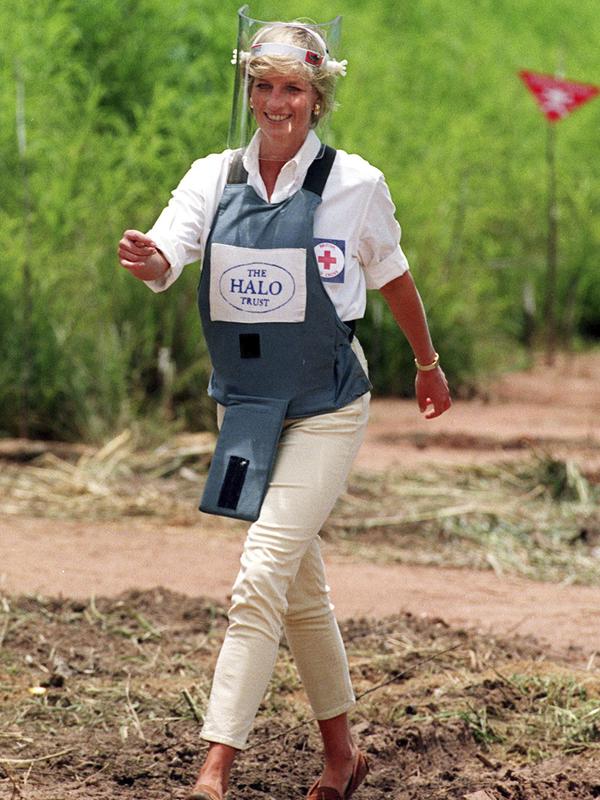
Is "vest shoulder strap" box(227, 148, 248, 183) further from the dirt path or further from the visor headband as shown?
the dirt path

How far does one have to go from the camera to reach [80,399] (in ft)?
29.1

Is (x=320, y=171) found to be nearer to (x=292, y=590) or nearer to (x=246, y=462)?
(x=246, y=462)

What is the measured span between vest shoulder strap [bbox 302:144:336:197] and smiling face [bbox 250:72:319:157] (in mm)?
68

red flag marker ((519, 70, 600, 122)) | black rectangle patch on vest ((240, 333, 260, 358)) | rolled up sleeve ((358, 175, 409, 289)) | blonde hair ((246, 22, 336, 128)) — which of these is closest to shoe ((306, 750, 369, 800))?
black rectangle patch on vest ((240, 333, 260, 358))

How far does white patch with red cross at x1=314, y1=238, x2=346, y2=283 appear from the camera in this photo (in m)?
3.44

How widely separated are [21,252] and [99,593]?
3763 millimetres

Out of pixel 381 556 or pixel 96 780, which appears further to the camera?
pixel 381 556

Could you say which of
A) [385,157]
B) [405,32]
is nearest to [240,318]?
[385,157]

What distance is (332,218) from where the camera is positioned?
346 cm

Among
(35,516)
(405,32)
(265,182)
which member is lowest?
(35,516)

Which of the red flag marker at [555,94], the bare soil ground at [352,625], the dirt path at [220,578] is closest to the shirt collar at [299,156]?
the bare soil ground at [352,625]

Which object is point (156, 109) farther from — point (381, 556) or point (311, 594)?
point (311, 594)

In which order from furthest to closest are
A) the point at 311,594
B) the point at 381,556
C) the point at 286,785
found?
the point at 381,556, the point at 286,785, the point at 311,594

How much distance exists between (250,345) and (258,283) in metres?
0.15
